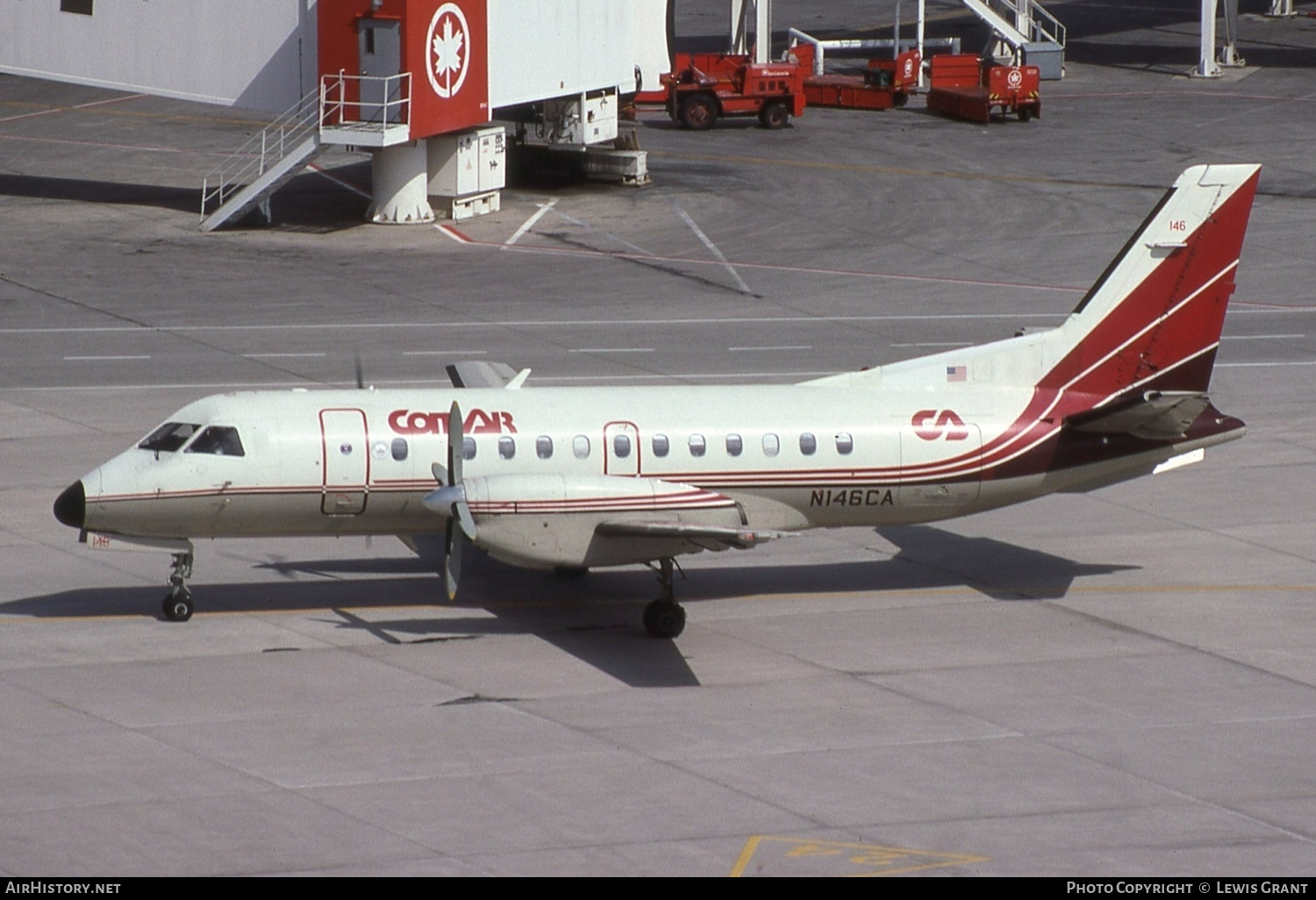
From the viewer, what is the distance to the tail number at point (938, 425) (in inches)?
1094

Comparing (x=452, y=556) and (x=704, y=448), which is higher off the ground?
(x=704, y=448)

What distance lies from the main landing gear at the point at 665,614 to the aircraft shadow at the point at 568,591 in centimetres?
20

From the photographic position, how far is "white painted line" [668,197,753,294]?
51.1 m

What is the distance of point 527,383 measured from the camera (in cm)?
4059

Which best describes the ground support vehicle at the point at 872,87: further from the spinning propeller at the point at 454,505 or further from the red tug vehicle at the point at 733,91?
the spinning propeller at the point at 454,505

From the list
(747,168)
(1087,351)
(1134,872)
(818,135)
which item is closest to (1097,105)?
(818,135)

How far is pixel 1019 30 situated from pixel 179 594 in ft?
219

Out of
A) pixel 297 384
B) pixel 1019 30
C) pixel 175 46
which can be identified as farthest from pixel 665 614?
pixel 1019 30

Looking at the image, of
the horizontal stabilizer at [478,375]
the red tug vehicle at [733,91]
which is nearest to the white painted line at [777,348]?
the horizontal stabilizer at [478,375]

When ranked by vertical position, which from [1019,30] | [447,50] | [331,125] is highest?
[1019,30]

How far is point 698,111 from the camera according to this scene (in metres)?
72.8

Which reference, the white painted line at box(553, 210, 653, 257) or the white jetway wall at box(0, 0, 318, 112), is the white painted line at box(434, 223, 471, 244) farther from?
the white jetway wall at box(0, 0, 318, 112)

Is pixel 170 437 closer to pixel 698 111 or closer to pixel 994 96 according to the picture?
pixel 698 111

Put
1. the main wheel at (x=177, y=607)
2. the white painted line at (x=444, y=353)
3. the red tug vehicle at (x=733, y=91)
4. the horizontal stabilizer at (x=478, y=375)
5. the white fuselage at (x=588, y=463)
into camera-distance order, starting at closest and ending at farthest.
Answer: the white fuselage at (x=588, y=463)
the main wheel at (x=177, y=607)
the horizontal stabilizer at (x=478, y=375)
the white painted line at (x=444, y=353)
the red tug vehicle at (x=733, y=91)
